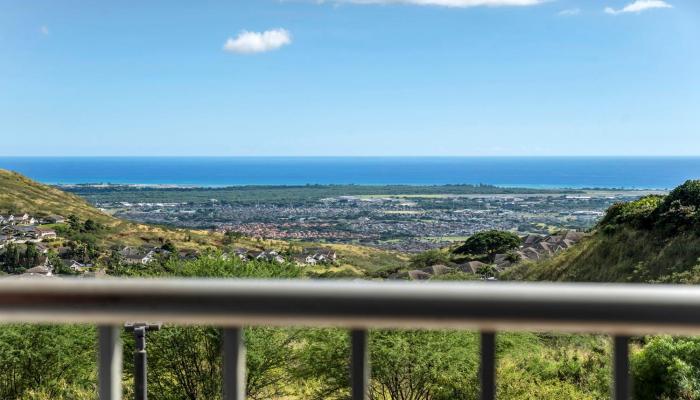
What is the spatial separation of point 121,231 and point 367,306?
204ft

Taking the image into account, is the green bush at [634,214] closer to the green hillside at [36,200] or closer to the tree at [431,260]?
the tree at [431,260]

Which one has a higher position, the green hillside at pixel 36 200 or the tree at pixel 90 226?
the green hillside at pixel 36 200

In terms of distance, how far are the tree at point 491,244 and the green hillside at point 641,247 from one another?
43.2 ft

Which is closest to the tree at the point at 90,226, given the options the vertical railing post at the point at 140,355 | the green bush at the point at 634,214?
the green bush at the point at 634,214

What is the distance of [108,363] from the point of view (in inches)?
49.5

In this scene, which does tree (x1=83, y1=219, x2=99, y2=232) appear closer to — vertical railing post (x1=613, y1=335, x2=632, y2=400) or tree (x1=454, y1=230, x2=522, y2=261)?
tree (x1=454, y1=230, x2=522, y2=261)

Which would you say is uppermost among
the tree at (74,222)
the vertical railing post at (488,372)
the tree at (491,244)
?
the vertical railing post at (488,372)

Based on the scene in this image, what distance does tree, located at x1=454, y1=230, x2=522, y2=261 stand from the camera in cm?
4347

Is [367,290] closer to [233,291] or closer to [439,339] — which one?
[233,291]

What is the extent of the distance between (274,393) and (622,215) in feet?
64.2

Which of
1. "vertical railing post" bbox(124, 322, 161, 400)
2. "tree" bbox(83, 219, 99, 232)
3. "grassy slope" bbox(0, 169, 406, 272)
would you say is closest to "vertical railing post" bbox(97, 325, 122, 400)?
"vertical railing post" bbox(124, 322, 161, 400)

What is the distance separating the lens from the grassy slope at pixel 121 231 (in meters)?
55.2

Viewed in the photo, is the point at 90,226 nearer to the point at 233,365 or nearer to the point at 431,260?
the point at 431,260

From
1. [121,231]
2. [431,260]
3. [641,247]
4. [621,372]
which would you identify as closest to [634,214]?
[641,247]
